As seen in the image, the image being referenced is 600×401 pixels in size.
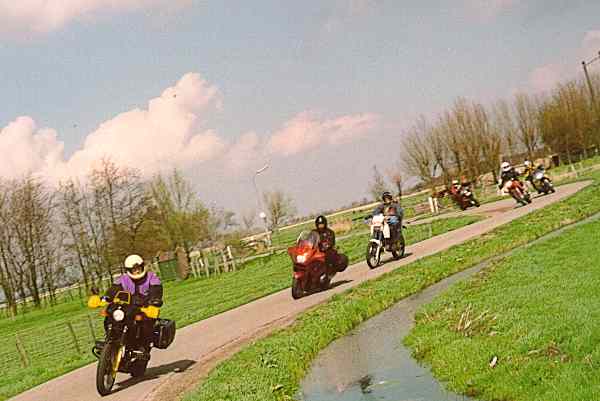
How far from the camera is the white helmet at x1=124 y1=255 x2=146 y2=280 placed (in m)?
12.2

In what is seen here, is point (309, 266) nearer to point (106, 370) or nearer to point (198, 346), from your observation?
point (198, 346)

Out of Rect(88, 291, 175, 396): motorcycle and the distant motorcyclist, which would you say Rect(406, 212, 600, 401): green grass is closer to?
Rect(88, 291, 175, 396): motorcycle

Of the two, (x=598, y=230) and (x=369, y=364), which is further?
(x=598, y=230)

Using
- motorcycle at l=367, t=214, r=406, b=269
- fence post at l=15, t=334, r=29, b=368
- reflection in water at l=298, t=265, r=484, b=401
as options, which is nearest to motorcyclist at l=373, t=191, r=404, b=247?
motorcycle at l=367, t=214, r=406, b=269

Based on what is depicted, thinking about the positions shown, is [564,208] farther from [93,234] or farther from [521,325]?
[93,234]

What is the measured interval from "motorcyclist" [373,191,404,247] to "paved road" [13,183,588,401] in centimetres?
84

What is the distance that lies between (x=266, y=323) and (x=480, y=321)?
6352mm

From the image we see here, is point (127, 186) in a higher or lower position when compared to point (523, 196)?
higher

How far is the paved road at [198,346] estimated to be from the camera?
467 inches

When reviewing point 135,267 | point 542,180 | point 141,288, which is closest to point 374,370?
point 141,288

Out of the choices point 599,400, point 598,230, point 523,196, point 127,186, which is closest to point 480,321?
point 599,400

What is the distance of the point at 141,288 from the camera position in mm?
12172

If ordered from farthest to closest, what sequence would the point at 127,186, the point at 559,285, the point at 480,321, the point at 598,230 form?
the point at 127,186, the point at 598,230, the point at 559,285, the point at 480,321

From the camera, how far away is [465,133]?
233 feet
